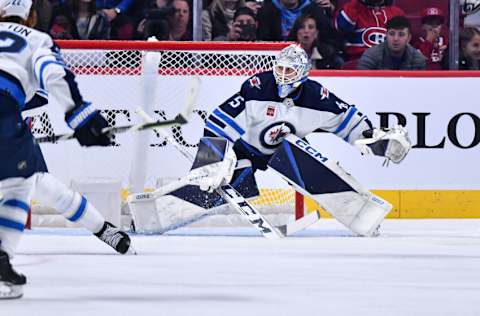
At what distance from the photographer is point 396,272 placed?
14.8 feet

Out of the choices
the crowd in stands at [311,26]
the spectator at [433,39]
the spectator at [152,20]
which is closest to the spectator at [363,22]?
the crowd in stands at [311,26]

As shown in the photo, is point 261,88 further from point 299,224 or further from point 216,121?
point 299,224

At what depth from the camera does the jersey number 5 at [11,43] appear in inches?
153

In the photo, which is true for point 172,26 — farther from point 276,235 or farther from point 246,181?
point 276,235

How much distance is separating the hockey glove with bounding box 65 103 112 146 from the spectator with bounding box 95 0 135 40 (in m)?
3.94

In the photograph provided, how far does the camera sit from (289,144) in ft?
21.1

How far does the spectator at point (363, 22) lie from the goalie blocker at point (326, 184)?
4.83ft

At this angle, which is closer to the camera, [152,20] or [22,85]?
[22,85]

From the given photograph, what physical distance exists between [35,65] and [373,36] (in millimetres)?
4207

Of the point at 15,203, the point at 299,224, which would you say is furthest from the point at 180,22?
the point at 15,203

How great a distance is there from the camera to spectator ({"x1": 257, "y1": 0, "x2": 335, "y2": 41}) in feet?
25.5

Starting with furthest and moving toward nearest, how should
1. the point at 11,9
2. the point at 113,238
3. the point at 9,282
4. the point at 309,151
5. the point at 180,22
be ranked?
the point at 180,22 < the point at 309,151 < the point at 113,238 < the point at 11,9 < the point at 9,282

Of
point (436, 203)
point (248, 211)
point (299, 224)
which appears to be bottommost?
point (436, 203)

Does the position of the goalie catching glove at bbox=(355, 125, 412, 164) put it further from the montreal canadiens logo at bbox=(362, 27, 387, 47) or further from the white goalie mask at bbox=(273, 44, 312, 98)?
the montreal canadiens logo at bbox=(362, 27, 387, 47)
